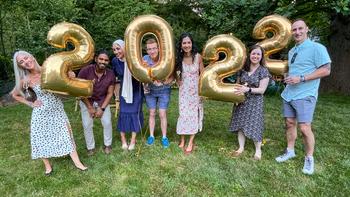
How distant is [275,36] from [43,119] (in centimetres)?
316

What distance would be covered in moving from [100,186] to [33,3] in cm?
722

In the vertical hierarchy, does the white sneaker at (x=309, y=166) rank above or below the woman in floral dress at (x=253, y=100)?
below

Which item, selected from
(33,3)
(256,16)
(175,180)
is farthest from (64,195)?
(33,3)

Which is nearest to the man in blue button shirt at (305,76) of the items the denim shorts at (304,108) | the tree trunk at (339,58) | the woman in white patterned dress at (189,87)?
the denim shorts at (304,108)

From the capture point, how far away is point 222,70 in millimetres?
4332

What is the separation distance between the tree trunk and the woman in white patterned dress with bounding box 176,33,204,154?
657 centimetres

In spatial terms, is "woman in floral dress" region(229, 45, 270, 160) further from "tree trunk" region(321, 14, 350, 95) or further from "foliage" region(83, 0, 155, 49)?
"tree trunk" region(321, 14, 350, 95)

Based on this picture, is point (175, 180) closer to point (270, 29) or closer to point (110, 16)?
point (270, 29)

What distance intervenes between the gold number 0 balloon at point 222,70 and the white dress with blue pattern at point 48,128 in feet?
5.77

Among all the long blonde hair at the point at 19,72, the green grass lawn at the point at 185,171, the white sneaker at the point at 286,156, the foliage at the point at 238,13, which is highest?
the foliage at the point at 238,13

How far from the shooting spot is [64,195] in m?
3.77

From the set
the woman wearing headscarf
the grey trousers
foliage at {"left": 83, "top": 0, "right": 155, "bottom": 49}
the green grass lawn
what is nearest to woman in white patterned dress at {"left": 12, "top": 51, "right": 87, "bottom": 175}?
the green grass lawn

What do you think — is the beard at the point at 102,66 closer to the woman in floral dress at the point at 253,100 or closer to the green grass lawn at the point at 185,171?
the green grass lawn at the point at 185,171

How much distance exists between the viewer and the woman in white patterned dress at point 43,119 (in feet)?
13.2
